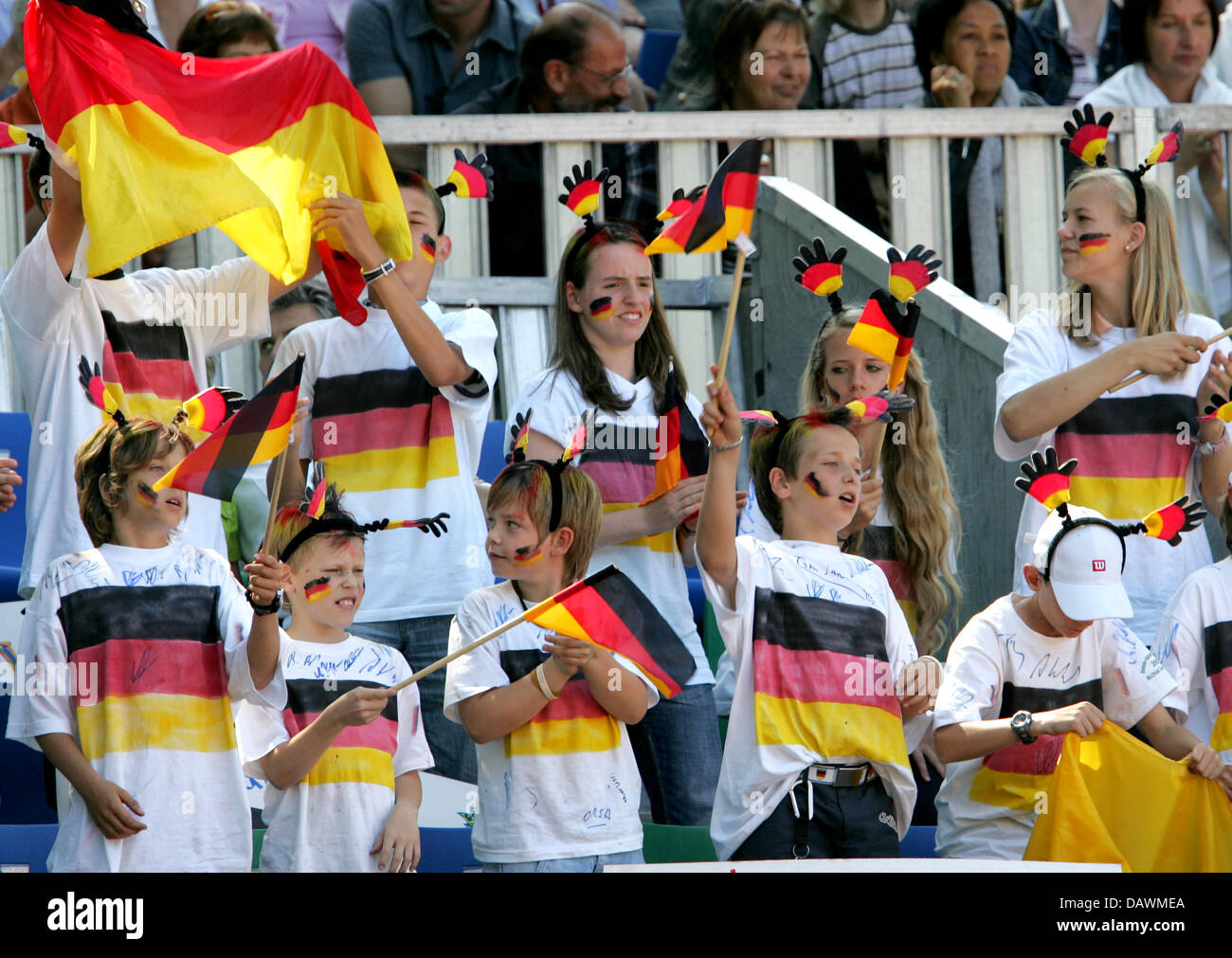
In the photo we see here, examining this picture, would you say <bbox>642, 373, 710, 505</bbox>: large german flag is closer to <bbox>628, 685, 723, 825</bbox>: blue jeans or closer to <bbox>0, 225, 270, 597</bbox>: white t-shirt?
<bbox>628, 685, 723, 825</bbox>: blue jeans

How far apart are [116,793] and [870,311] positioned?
2.15m

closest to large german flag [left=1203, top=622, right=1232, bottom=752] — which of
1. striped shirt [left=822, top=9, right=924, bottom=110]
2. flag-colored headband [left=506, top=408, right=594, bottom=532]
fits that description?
flag-colored headband [left=506, top=408, right=594, bottom=532]

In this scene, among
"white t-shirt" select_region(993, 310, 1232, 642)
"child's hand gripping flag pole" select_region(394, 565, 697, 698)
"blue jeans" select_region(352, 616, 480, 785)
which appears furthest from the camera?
"white t-shirt" select_region(993, 310, 1232, 642)

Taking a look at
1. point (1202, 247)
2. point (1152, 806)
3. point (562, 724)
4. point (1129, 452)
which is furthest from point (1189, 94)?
point (562, 724)

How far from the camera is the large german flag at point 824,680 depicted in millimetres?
4332

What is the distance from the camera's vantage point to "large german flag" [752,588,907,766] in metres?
4.33

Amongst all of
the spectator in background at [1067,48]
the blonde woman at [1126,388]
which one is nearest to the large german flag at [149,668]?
the blonde woman at [1126,388]

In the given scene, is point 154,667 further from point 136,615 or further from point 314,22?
point 314,22

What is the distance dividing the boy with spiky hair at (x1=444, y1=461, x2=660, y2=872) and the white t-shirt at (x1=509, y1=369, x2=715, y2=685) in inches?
12.6

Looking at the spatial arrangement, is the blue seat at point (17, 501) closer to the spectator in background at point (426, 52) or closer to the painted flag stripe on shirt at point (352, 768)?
the spectator in background at point (426, 52)

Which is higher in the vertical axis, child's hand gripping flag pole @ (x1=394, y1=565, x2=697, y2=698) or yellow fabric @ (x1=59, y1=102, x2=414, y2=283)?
yellow fabric @ (x1=59, y1=102, x2=414, y2=283)

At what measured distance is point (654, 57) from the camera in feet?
26.0

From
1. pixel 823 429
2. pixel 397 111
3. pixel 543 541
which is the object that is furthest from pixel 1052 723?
pixel 397 111

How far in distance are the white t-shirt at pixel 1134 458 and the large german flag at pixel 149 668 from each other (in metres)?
2.12
